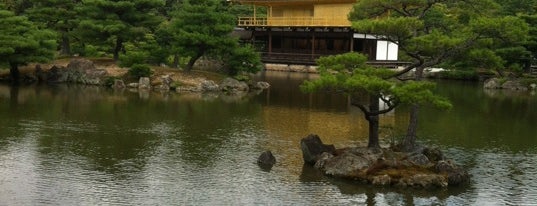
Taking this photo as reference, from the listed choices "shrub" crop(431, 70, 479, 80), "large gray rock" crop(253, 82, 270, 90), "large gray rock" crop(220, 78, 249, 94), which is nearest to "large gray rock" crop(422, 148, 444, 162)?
"large gray rock" crop(220, 78, 249, 94)

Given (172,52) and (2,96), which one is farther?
(172,52)

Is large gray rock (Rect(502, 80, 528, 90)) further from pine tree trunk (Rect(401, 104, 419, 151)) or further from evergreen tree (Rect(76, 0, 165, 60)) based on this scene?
pine tree trunk (Rect(401, 104, 419, 151))

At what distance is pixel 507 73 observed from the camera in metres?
45.1

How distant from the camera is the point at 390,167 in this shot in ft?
52.3

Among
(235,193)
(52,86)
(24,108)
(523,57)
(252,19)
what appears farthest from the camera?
(252,19)

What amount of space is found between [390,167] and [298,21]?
3693cm

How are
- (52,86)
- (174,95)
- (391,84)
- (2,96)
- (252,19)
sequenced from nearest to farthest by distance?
(391,84), (2,96), (174,95), (52,86), (252,19)

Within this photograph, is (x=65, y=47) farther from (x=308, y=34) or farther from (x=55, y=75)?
(x=308, y=34)

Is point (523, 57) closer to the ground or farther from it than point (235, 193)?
farther from it

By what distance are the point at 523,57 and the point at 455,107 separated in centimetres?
1636

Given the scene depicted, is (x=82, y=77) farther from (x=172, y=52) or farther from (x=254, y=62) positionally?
(x=254, y=62)

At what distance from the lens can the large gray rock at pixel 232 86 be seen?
119ft

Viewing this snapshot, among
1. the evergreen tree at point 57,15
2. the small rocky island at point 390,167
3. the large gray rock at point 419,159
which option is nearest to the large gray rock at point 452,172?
the small rocky island at point 390,167

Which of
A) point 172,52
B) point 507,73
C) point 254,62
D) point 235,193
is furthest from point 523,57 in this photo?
point 235,193
